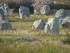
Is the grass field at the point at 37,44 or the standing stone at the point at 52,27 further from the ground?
the standing stone at the point at 52,27

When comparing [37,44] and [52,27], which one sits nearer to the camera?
[37,44]

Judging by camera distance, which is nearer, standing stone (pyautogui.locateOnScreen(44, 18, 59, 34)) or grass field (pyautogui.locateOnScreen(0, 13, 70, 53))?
grass field (pyautogui.locateOnScreen(0, 13, 70, 53))

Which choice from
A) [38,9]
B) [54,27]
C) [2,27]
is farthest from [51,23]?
[38,9]

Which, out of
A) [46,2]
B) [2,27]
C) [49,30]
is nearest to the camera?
[49,30]

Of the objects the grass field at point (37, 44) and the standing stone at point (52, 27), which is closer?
the grass field at point (37, 44)

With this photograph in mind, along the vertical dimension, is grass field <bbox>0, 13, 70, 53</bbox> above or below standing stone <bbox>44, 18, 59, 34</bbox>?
below

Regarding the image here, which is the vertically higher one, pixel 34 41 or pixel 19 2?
pixel 19 2

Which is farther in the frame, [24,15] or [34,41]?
[24,15]

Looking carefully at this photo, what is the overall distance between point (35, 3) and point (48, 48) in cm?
2811

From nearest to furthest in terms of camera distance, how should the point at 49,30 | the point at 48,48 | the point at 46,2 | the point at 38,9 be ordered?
the point at 48,48 → the point at 49,30 → the point at 38,9 → the point at 46,2

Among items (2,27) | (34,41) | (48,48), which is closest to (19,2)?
(2,27)

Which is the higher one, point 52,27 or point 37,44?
point 52,27

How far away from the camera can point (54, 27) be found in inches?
513

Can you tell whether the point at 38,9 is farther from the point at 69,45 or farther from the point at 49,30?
the point at 69,45
